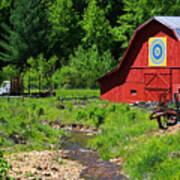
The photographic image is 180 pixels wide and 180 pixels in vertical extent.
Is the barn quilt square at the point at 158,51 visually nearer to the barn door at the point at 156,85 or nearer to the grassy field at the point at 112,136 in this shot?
the barn door at the point at 156,85

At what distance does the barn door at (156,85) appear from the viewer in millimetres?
29167

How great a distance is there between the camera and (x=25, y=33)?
186 feet

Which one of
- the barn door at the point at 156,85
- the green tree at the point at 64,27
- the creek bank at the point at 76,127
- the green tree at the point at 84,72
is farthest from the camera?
the green tree at the point at 64,27

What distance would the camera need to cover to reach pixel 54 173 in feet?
40.8

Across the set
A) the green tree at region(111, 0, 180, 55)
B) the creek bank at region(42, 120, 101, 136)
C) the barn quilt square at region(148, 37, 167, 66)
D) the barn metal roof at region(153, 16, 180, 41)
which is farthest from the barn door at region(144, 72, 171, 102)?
the green tree at region(111, 0, 180, 55)

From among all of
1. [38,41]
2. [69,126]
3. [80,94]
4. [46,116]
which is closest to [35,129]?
[69,126]

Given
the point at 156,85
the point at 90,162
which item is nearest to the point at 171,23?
the point at 156,85

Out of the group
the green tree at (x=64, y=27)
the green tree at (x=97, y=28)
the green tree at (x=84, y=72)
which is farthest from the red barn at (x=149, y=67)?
the green tree at (x=64, y=27)

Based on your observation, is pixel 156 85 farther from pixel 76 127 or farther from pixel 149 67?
pixel 76 127

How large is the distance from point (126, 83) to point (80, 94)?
29.3 feet

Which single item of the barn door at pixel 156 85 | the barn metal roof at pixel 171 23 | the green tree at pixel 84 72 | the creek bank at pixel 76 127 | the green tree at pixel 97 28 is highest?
the green tree at pixel 97 28

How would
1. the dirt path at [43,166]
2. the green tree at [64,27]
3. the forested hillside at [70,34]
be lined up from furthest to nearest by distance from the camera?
the green tree at [64,27] < the forested hillside at [70,34] < the dirt path at [43,166]

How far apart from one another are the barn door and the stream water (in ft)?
38.6

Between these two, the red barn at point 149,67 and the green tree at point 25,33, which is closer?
the red barn at point 149,67
